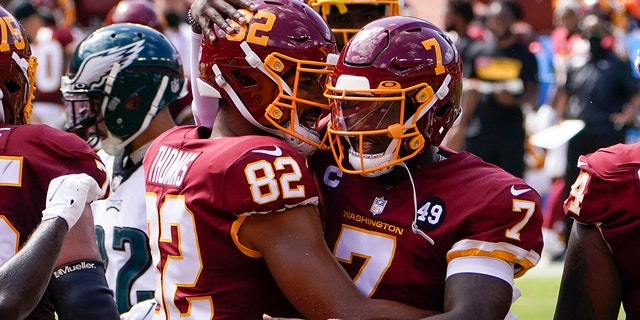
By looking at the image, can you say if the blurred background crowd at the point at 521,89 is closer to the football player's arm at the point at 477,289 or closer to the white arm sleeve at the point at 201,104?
the white arm sleeve at the point at 201,104

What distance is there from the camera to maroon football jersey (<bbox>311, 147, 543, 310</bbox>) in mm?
3277

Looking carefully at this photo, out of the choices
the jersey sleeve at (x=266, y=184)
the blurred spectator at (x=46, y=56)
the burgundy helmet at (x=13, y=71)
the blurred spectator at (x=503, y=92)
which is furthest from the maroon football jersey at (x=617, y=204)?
the blurred spectator at (x=46, y=56)

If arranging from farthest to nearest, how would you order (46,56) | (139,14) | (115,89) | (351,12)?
1. (46,56)
2. (139,14)
3. (351,12)
4. (115,89)

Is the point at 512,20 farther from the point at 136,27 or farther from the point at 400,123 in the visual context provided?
the point at 400,123

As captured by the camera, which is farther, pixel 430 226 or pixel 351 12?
pixel 351 12

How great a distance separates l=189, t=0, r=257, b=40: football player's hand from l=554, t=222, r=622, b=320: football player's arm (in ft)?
3.84

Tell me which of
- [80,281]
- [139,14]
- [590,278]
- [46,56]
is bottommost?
[46,56]

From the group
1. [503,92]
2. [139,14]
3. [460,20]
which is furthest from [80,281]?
[460,20]

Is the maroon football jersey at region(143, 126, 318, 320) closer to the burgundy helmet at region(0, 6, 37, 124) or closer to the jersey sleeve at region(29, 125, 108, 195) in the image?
the jersey sleeve at region(29, 125, 108, 195)

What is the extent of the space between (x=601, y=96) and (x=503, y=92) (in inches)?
37.5

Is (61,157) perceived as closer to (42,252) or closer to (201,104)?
(42,252)

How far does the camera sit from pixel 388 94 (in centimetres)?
338

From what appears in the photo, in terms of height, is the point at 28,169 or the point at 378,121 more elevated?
the point at 378,121

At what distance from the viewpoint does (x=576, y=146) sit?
10.5 m
